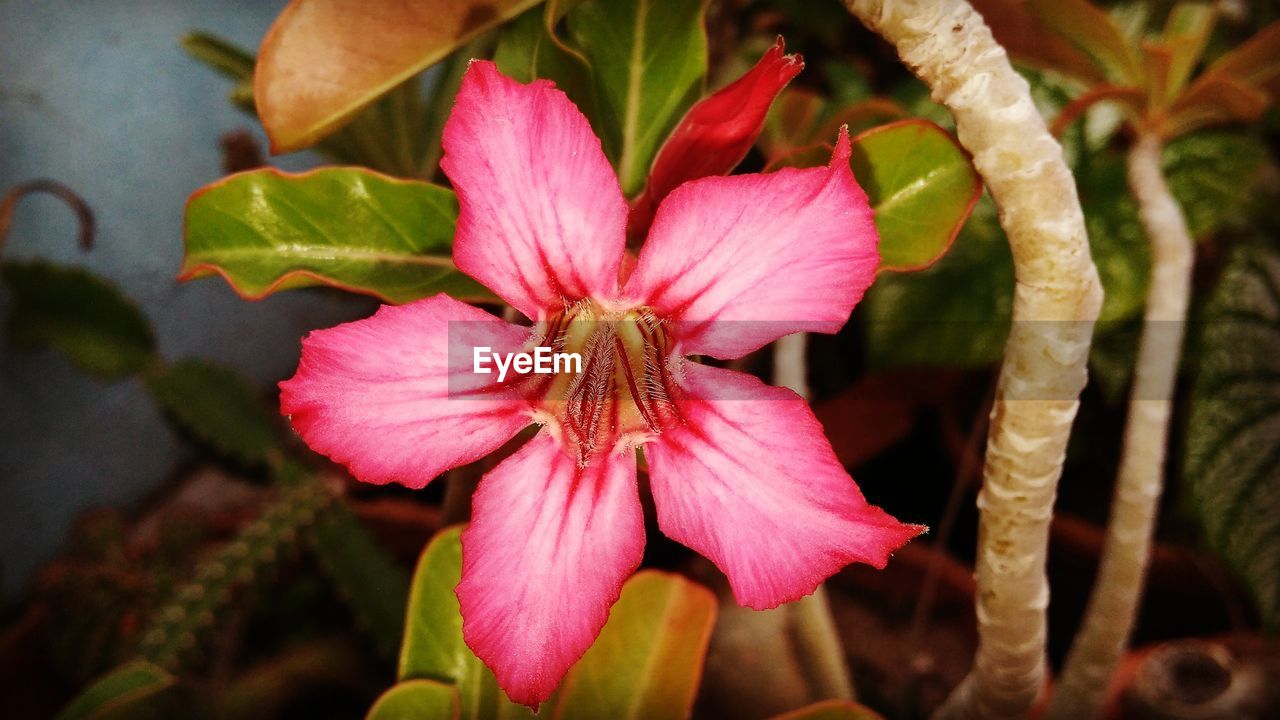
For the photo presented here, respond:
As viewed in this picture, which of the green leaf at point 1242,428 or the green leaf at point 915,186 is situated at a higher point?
the green leaf at point 915,186

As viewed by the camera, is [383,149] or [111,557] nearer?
[383,149]

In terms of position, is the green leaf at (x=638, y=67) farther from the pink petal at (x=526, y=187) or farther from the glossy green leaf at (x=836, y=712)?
the glossy green leaf at (x=836, y=712)

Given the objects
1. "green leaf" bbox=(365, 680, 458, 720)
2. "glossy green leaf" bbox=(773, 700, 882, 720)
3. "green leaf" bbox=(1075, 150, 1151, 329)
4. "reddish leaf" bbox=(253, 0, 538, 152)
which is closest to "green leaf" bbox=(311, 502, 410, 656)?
"green leaf" bbox=(365, 680, 458, 720)

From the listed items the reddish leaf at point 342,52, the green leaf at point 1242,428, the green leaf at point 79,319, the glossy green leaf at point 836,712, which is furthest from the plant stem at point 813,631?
the green leaf at point 79,319

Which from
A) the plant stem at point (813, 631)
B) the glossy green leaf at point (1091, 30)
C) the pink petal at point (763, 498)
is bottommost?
the plant stem at point (813, 631)

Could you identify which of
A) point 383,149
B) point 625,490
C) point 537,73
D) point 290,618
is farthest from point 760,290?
point 290,618

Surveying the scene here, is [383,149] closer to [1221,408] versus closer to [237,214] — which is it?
[237,214]

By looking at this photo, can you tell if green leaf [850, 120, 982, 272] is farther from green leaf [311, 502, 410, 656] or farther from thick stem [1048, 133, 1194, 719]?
green leaf [311, 502, 410, 656]
